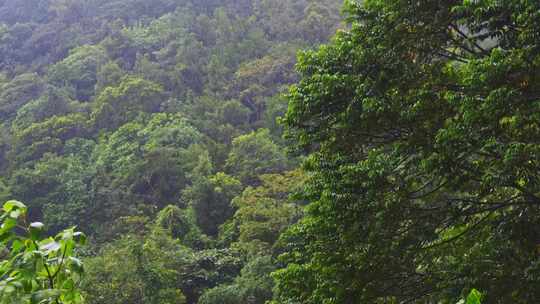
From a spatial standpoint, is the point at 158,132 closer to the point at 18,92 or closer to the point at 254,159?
the point at 254,159

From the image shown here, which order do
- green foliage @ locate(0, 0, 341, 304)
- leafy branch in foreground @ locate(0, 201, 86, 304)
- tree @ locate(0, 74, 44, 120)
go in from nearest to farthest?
leafy branch in foreground @ locate(0, 201, 86, 304) → green foliage @ locate(0, 0, 341, 304) → tree @ locate(0, 74, 44, 120)

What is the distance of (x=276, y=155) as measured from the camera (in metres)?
24.4

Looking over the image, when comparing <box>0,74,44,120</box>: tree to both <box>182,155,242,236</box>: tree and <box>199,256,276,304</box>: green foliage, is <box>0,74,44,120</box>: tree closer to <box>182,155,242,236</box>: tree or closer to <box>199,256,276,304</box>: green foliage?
<box>182,155,242,236</box>: tree

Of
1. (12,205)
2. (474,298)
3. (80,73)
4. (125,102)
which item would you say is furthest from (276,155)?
(474,298)

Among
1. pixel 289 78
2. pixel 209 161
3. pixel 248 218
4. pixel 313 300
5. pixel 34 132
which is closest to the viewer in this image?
pixel 313 300

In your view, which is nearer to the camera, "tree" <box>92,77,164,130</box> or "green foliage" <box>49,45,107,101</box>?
"tree" <box>92,77,164,130</box>

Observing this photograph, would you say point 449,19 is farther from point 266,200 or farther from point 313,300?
point 266,200

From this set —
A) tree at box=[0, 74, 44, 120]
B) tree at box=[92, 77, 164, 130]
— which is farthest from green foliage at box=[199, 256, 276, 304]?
tree at box=[0, 74, 44, 120]

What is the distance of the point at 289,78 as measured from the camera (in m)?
32.4

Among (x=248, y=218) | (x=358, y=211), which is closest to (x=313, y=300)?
(x=358, y=211)

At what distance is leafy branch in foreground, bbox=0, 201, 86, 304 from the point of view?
1222 millimetres

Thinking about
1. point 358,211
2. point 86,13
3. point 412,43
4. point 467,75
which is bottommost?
point 358,211

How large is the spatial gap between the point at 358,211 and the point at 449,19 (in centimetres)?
194

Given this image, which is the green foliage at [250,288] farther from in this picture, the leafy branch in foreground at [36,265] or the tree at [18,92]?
the tree at [18,92]
